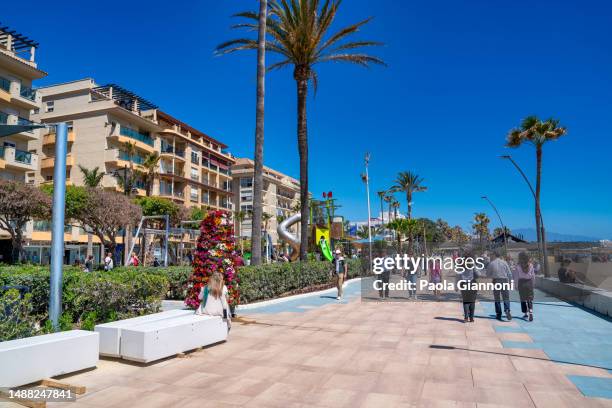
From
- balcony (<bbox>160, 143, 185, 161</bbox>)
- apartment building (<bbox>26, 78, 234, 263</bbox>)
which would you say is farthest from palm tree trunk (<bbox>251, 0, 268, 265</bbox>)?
balcony (<bbox>160, 143, 185, 161</bbox>)

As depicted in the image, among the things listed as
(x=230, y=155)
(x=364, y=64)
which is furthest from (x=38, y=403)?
(x=230, y=155)

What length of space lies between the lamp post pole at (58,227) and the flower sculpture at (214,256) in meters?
3.24

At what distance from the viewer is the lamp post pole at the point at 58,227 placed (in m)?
7.35

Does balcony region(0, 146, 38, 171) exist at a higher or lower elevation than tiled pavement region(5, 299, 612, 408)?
higher

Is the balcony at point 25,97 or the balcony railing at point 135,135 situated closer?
the balcony at point 25,97

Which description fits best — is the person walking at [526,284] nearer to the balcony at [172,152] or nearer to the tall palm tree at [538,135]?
the tall palm tree at [538,135]

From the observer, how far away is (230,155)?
75.6 m

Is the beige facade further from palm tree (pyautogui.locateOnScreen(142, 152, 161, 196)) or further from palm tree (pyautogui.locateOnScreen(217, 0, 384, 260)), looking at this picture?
palm tree (pyautogui.locateOnScreen(217, 0, 384, 260))

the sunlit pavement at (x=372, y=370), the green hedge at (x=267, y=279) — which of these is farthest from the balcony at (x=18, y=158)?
the sunlit pavement at (x=372, y=370)

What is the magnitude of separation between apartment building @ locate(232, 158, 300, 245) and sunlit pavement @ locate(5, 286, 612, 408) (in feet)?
202

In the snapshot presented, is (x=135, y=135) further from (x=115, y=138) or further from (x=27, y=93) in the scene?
(x=27, y=93)

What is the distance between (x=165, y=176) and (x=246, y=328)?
163ft

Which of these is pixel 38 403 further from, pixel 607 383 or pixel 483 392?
pixel 607 383

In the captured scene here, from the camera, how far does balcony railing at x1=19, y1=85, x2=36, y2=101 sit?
35500mm
